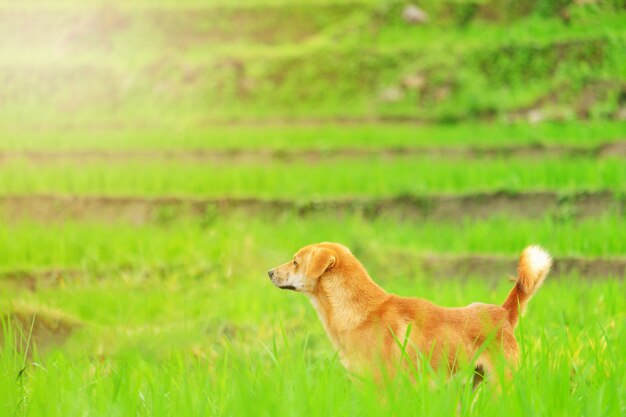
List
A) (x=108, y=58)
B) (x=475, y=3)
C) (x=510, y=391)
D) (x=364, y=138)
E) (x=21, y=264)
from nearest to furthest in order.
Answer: (x=510, y=391) < (x=21, y=264) < (x=364, y=138) < (x=475, y=3) < (x=108, y=58)

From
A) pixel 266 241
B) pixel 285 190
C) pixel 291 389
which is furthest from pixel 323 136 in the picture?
pixel 291 389

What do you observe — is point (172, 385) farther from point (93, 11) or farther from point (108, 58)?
point (93, 11)

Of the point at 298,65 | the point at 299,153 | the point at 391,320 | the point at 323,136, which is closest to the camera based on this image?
the point at 391,320

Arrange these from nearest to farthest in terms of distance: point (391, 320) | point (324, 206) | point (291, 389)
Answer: point (291, 389), point (391, 320), point (324, 206)

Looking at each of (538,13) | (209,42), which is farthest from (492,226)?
(209,42)

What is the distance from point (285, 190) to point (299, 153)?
1975 millimetres

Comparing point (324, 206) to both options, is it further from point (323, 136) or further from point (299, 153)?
point (323, 136)

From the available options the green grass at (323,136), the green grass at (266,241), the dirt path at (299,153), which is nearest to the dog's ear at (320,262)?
the green grass at (266,241)

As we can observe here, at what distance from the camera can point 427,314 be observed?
2.67 metres

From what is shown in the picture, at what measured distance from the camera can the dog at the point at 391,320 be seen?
104 inches

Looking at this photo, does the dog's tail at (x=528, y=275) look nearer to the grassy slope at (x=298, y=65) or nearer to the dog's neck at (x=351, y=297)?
the dog's neck at (x=351, y=297)

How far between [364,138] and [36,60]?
8213mm

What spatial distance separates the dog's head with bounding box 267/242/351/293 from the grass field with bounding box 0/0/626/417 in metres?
0.15

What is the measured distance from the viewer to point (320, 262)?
268 centimetres
